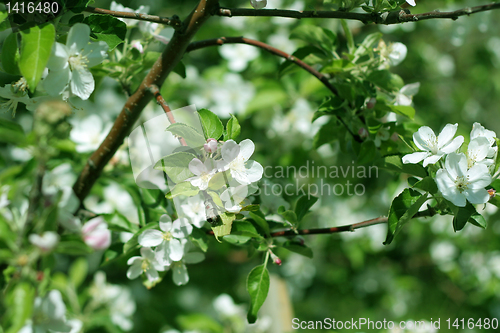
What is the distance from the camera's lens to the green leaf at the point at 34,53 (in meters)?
0.73

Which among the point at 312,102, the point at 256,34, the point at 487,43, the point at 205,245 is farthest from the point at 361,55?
the point at 487,43

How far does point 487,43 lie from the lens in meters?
3.28

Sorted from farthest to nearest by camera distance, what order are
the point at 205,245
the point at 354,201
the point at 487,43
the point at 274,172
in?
the point at 487,43
the point at 354,201
the point at 274,172
the point at 205,245

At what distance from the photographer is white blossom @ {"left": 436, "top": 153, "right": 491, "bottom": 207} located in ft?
2.64

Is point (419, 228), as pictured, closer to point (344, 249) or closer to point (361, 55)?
point (344, 249)

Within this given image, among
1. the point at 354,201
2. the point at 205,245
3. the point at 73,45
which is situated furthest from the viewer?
the point at 354,201

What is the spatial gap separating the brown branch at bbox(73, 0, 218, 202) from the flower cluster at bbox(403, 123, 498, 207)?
60 centimetres

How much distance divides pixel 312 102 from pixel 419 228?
1.08 m

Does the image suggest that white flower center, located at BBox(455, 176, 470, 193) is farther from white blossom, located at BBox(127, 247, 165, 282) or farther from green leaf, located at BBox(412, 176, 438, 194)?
white blossom, located at BBox(127, 247, 165, 282)

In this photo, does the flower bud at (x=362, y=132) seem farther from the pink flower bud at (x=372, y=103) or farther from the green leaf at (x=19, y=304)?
the green leaf at (x=19, y=304)

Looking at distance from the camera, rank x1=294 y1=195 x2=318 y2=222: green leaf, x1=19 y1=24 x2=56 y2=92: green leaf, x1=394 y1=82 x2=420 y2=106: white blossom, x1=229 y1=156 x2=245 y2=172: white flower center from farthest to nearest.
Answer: x1=394 y1=82 x2=420 y2=106: white blossom
x1=294 y1=195 x2=318 y2=222: green leaf
x1=229 y1=156 x2=245 y2=172: white flower center
x1=19 y1=24 x2=56 y2=92: green leaf

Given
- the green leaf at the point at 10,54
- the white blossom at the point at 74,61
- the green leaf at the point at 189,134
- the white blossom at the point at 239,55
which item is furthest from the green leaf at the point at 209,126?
the white blossom at the point at 239,55

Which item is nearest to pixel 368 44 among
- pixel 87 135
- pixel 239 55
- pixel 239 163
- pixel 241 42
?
pixel 241 42

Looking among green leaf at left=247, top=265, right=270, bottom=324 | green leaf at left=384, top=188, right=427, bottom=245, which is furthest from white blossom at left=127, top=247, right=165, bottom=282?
green leaf at left=384, top=188, right=427, bottom=245
